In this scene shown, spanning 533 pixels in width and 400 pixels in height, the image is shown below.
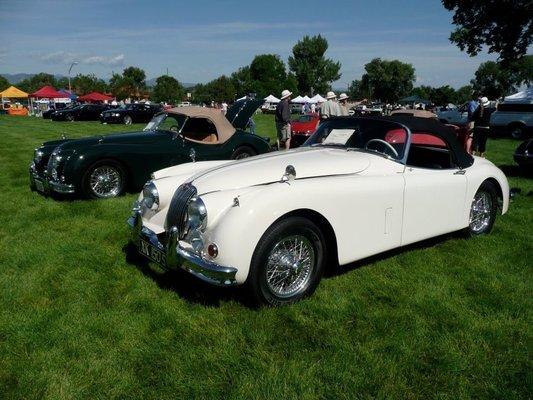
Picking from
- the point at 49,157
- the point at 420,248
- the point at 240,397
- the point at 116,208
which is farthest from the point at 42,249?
the point at 420,248

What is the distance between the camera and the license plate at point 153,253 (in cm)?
362

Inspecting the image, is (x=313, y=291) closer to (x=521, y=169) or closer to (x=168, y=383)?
(x=168, y=383)

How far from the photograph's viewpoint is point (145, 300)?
3.67m

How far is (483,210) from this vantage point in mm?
5324

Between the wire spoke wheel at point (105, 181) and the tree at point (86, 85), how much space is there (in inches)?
2851

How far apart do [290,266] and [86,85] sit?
79.6 meters

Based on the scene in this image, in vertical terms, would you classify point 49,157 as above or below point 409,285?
above

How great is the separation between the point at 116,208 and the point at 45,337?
3.56m

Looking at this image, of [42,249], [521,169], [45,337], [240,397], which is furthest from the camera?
[521,169]

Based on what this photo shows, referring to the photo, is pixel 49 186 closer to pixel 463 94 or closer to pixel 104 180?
pixel 104 180

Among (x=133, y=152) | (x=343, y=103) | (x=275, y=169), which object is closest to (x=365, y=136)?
(x=275, y=169)

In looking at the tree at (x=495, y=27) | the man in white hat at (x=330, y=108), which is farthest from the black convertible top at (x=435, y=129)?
the tree at (x=495, y=27)

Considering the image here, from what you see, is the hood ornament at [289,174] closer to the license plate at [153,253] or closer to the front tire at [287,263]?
the front tire at [287,263]

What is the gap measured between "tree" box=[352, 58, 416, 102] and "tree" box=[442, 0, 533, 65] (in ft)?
257
